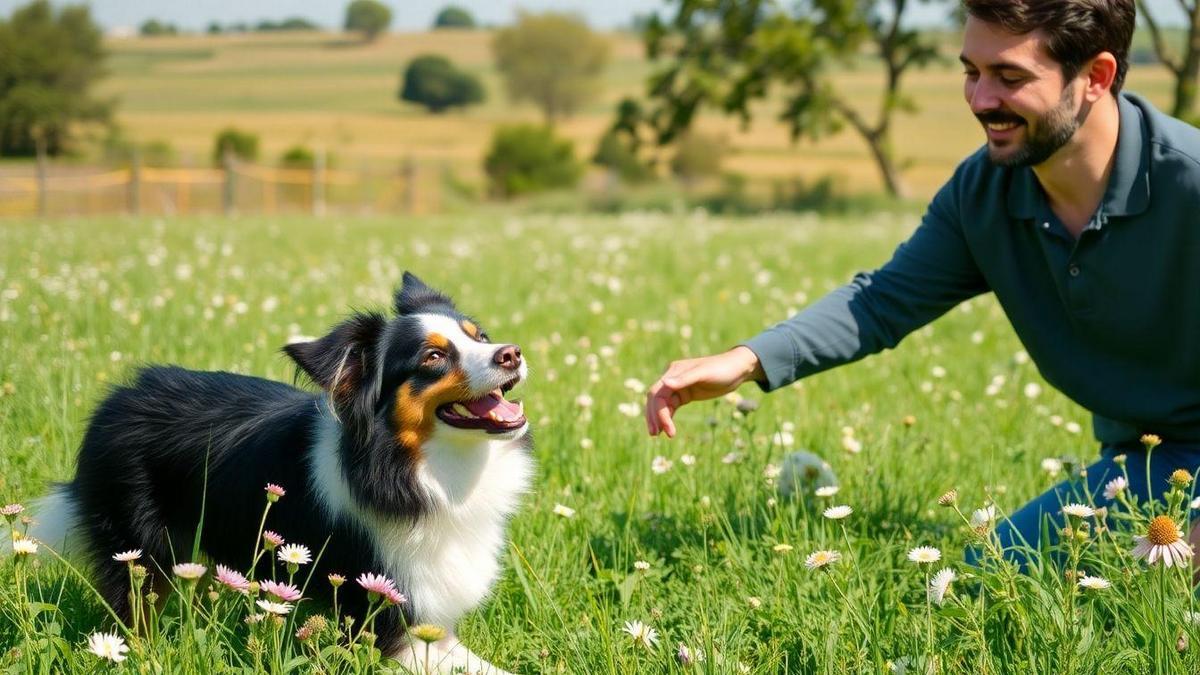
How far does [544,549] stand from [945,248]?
168 centimetres

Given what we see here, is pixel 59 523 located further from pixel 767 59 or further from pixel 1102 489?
pixel 767 59

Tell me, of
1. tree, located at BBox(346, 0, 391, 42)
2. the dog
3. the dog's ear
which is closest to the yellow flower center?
the dog

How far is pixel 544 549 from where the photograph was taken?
333cm

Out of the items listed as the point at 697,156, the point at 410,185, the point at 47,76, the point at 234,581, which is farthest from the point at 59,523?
the point at 47,76

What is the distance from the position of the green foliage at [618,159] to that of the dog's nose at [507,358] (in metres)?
43.4

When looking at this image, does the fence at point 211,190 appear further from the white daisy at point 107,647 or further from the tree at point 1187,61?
the white daisy at point 107,647

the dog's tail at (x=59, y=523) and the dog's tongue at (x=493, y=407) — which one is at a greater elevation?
the dog's tongue at (x=493, y=407)

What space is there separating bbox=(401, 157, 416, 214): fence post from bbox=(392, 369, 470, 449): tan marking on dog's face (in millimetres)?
30420

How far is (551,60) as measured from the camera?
78250 mm

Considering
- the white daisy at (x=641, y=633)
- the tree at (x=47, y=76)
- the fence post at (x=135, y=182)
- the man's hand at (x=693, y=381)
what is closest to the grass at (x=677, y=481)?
the white daisy at (x=641, y=633)

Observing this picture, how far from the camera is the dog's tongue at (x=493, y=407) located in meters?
2.89

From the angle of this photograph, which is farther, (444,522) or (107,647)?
(444,522)

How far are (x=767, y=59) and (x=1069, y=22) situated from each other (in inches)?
1019

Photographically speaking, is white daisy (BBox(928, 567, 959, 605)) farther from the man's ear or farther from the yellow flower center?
the man's ear
